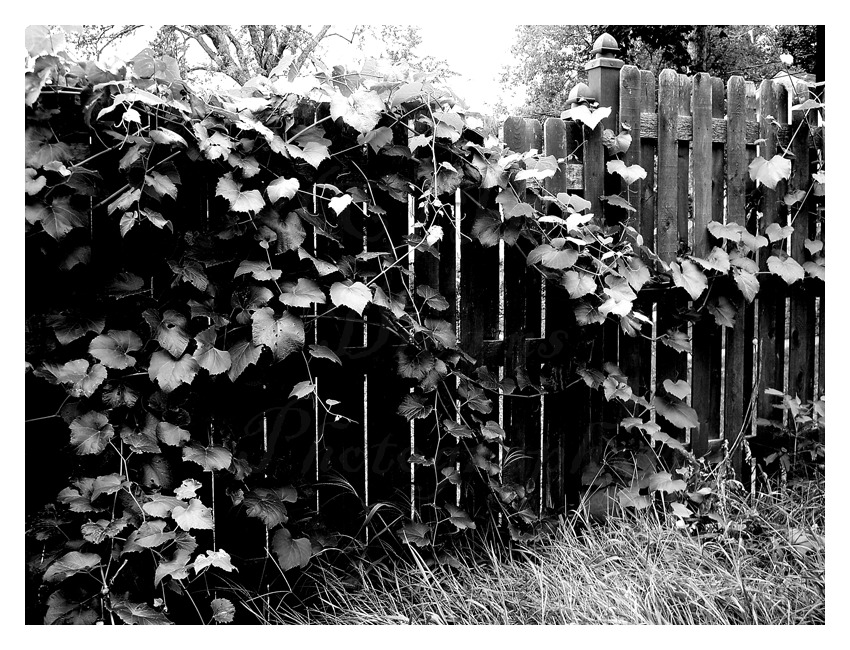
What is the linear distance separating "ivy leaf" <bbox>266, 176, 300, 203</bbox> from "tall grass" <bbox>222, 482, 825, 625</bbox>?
3.88 ft

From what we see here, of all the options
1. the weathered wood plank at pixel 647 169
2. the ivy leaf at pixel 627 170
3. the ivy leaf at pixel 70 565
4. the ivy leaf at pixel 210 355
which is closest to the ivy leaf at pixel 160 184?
the ivy leaf at pixel 210 355

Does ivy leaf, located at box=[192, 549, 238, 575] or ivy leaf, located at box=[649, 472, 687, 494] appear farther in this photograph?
ivy leaf, located at box=[649, 472, 687, 494]

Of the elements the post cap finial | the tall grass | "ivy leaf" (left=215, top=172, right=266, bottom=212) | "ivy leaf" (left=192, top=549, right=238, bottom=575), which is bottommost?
the tall grass

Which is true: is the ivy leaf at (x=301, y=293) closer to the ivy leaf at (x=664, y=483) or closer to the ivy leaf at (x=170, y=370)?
the ivy leaf at (x=170, y=370)

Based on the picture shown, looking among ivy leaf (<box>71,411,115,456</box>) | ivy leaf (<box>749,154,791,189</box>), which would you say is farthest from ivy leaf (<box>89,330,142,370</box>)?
ivy leaf (<box>749,154,791,189</box>)

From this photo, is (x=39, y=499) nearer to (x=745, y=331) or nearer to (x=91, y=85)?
(x=91, y=85)

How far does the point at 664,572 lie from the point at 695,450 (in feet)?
2.77

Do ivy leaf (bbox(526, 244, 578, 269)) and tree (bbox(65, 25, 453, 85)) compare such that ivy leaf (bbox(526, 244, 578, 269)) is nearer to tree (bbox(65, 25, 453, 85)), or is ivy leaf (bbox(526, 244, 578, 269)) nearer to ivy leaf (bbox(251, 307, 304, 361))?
ivy leaf (bbox(251, 307, 304, 361))

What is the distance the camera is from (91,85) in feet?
6.04

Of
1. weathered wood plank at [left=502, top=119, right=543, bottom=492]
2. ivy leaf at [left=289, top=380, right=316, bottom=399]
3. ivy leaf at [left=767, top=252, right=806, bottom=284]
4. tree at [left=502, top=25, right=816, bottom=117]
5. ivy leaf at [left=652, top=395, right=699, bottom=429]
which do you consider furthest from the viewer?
tree at [left=502, top=25, right=816, bottom=117]

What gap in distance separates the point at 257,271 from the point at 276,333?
189 millimetres

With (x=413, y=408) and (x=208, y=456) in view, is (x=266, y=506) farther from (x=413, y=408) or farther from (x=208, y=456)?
(x=413, y=408)

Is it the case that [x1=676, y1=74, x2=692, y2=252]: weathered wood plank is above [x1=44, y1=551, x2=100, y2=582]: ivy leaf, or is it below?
above

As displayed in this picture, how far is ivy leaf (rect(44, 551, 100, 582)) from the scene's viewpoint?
1851 millimetres
